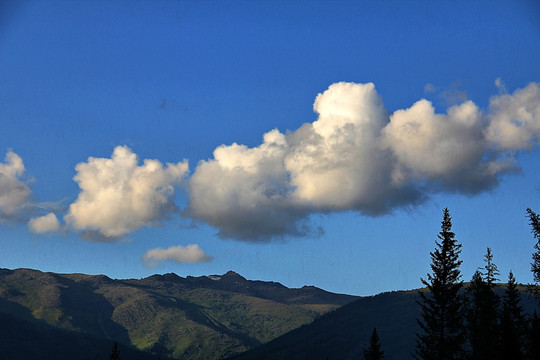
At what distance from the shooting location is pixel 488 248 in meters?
65.6

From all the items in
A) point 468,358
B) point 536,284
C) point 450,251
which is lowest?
point 468,358

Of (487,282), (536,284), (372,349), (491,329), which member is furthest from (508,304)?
(536,284)

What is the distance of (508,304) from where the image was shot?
2724 inches

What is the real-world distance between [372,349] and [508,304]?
16777 mm

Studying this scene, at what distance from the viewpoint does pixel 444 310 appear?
5419 cm

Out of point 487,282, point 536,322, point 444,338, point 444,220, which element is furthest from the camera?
point 487,282

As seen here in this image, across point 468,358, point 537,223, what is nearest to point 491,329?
point 468,358

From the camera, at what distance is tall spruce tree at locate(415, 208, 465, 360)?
173 feet

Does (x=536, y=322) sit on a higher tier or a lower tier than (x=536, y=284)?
lower

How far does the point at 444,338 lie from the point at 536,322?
9.23 metres

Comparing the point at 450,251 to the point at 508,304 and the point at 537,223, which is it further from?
the point at 508,304

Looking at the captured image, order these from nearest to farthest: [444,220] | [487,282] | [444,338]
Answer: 1. [444,338]
2. [444,220]
3. [487,282]

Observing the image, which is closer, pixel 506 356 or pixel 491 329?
pixel 506 356

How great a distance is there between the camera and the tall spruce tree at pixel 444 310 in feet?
173
